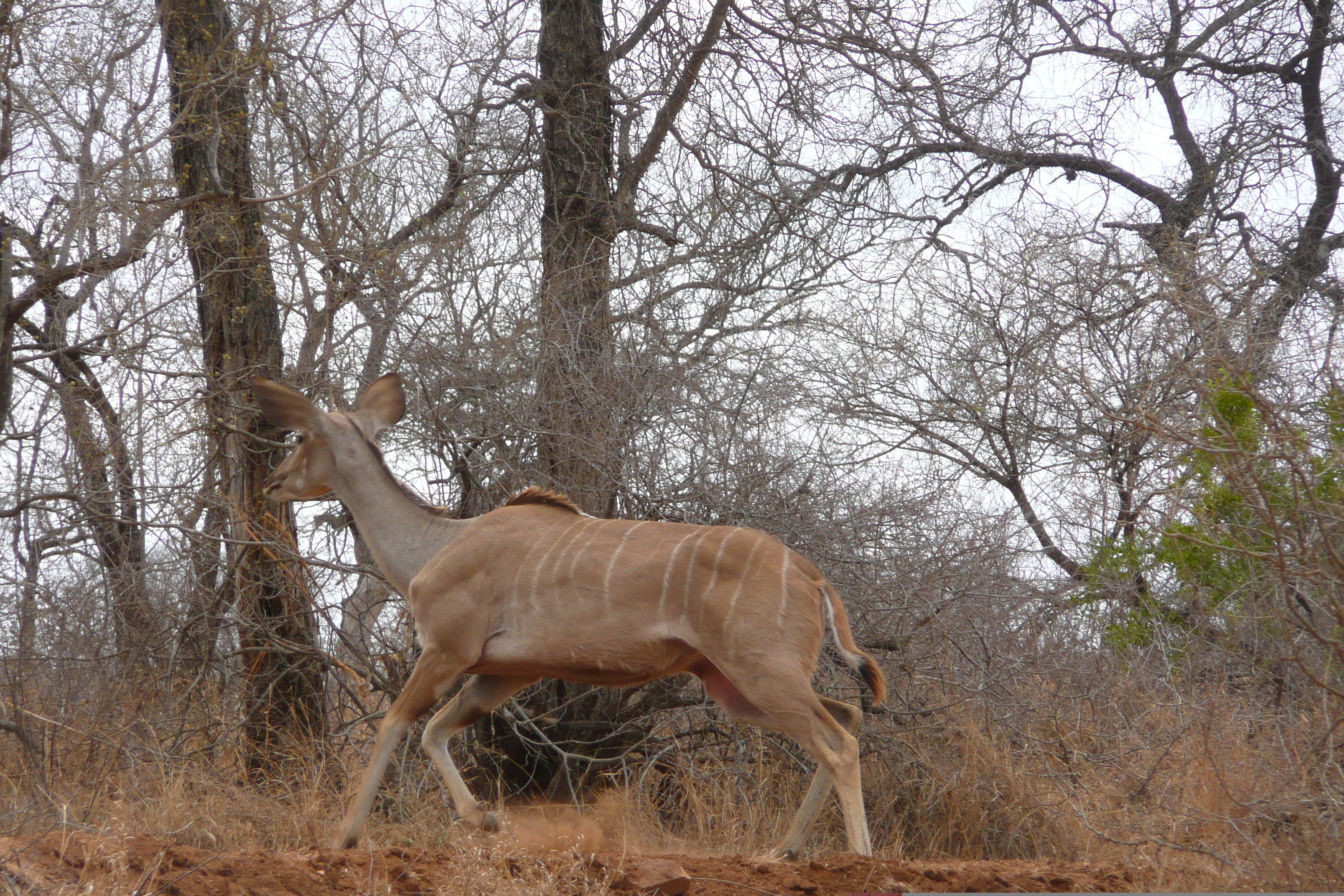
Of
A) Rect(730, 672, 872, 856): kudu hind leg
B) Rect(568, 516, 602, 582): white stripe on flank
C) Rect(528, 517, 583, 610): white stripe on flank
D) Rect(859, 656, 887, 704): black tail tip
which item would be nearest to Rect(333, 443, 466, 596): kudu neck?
Rect(528, 517, 583, 610): white stripe on flank

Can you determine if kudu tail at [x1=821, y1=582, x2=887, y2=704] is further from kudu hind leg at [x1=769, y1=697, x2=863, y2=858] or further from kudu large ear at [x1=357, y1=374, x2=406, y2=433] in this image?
kudu large ear at [x1=357, y1=374, x2=406, y2=433]

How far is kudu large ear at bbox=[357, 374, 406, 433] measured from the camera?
6.62 meters

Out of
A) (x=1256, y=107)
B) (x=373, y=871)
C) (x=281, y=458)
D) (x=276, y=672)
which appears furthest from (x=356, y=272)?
(x=1256, y=107)

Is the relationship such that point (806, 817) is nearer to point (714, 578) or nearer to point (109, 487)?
point (714, 578)

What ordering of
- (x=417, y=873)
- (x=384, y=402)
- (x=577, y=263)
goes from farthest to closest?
1. (x=577, y=263)
2. (x=384, y=402)
3. (x=417, y=873)

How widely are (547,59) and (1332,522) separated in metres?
7.84

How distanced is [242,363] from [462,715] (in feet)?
12.7

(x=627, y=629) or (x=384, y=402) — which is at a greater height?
(x=384, y=402)

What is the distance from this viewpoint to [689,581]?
5559mm

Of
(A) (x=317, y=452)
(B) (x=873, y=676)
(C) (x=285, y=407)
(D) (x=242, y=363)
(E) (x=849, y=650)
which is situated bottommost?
(B) (x=873, y=676)

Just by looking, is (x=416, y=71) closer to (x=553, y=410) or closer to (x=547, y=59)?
(x=547, y=59)

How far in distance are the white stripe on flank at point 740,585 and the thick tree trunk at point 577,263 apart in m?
1.88

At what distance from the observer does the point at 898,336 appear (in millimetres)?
11977

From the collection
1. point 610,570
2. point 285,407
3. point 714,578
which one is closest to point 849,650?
point 714,578
